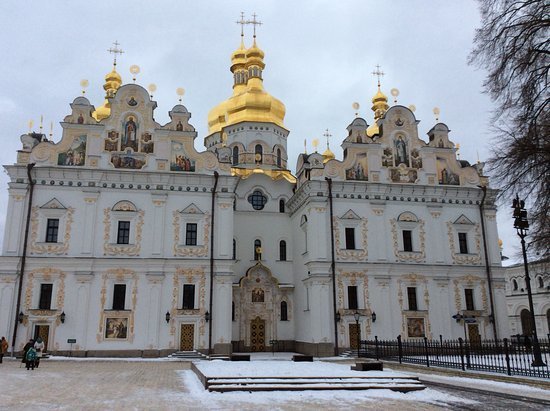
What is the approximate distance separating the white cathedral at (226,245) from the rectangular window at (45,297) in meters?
0.05

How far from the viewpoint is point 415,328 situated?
30.1 meters

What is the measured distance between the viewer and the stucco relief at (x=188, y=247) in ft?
94.9

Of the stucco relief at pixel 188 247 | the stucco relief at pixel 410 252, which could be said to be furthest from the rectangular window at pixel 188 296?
the stucco relief at pixel 410 252

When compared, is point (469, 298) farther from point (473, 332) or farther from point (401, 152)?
point (401, 152)

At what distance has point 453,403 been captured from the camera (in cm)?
1220

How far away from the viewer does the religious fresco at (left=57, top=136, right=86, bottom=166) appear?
29031 mm

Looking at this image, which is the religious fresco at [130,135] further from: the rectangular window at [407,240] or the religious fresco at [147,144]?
the rectangular window at [407,240]

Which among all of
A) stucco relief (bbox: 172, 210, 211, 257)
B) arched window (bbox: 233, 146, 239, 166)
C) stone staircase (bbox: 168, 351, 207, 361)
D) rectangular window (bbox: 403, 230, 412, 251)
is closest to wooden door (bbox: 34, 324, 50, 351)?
stone staircase (bbox: 168, 351, 207, 361)

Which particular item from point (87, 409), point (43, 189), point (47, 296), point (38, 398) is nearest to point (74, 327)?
point (47, 296)

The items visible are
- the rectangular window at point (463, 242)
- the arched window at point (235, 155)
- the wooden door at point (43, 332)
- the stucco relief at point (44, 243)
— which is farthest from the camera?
the arched window at point (235, 155)

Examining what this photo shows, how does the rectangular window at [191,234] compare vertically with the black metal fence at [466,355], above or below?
above

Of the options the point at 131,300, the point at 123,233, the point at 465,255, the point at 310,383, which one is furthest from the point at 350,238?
the point at 310,383

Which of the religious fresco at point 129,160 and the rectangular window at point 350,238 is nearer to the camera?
the religious fresco at point 129,160

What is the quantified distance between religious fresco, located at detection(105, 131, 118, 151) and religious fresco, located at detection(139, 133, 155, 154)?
1.43 meters
